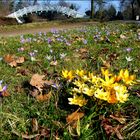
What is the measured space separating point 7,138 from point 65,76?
27.5 inches

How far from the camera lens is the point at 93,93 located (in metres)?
2.34

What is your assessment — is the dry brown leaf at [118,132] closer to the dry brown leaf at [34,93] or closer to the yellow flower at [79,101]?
the yellow flower at [79,101]

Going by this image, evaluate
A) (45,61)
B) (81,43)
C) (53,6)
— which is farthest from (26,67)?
(53,6)

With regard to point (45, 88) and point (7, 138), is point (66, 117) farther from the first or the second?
point (45, 88)

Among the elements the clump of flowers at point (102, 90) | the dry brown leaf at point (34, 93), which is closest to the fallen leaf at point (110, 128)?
the clump of flowers at point (102, 90)

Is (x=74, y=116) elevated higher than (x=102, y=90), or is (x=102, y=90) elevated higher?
(x=102, y=90)

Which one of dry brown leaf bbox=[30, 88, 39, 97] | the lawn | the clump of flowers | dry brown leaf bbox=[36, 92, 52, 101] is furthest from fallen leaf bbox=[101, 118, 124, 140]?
dry brown leaf bbox=[30, 88, 39, 97]

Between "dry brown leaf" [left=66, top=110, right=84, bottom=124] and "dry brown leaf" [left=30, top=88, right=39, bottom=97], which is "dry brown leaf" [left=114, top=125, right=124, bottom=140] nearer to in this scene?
"dry brown leaf" [left=66, top=110, right=84, bottom=124]

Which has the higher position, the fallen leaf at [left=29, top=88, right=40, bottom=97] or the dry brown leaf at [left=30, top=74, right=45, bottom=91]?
the dry brown leaf at [left=30, top=74, right=45, bottom=91]

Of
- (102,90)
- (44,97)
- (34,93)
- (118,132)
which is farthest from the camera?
(34,93)

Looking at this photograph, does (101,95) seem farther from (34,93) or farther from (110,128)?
(34,93)

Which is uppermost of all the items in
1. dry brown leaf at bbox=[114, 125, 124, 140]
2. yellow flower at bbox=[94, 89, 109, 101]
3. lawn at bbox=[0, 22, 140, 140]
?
yellow flower at bbox=[94, 89, 109, 101]

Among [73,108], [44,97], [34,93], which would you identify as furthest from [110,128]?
[34,93]

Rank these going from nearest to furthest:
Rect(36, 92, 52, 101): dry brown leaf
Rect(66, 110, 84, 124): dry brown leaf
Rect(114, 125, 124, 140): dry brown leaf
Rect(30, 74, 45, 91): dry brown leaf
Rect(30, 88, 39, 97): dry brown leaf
Answer: Rect(114, 125, 124, 140): dry brown leaf
Rect(66, 110, 84, 124): dry brown leaf
Rect(36, 92, 52, 101): dry brown leaf
Rect(30, 88, 39, 97): dry brown leaf
Rect(30, 74, 45, 91): dry brown leaf
